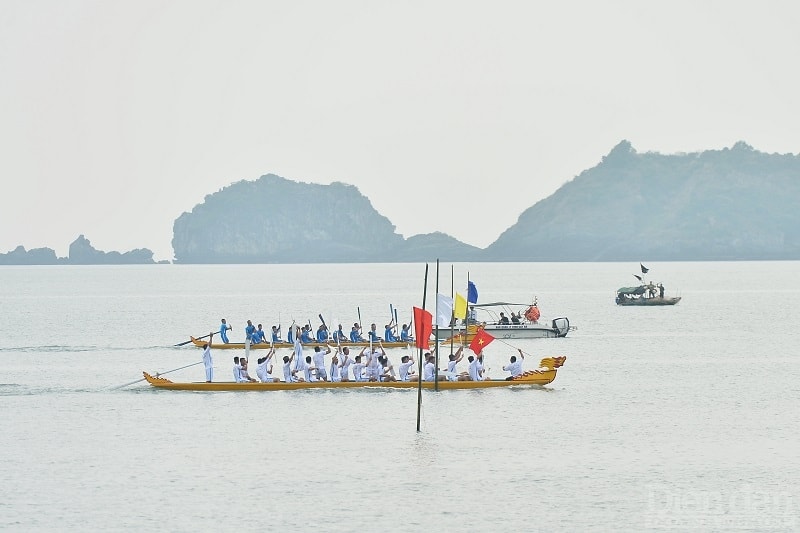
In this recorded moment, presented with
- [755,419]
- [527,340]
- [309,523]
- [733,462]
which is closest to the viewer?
[309,523]

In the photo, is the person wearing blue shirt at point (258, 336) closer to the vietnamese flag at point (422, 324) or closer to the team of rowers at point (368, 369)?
the team of rowers at point (368, 369)

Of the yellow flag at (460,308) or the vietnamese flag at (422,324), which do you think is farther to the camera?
the yellow flag at (460,308)

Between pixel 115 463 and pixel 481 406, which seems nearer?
Answer: pixel 115 463

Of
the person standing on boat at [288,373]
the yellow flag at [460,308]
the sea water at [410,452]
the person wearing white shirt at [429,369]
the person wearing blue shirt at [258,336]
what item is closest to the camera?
the sea water at [410,452]

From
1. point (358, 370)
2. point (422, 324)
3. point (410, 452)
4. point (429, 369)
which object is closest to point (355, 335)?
point (358, 370)

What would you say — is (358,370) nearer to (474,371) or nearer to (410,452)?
(474,371)

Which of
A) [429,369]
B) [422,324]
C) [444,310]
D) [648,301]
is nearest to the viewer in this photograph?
[422,324]

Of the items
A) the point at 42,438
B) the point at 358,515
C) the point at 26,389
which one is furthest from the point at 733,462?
the point at 26,389

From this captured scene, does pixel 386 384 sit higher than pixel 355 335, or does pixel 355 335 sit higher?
pixel 355 335

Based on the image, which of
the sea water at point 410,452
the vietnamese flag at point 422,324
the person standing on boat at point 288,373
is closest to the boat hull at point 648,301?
the sea water at point 410,452

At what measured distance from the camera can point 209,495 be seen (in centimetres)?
3316

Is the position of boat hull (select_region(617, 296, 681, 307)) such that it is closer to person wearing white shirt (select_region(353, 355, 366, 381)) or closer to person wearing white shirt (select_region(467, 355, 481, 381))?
person wearing white shirt (select_region(467, 355, 481, 381))

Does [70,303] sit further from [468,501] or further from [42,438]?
[468,501]

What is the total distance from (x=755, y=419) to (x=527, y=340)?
38585 mm
